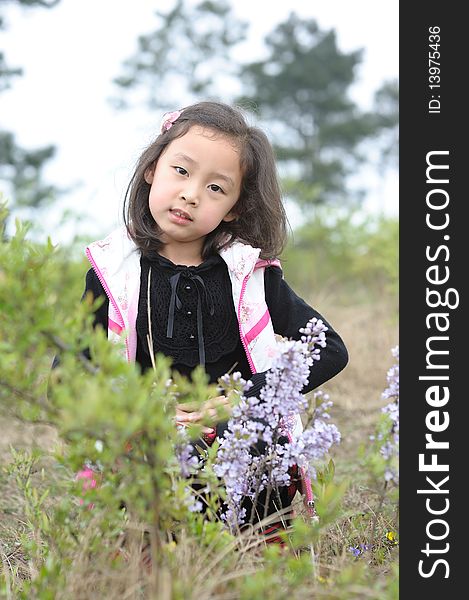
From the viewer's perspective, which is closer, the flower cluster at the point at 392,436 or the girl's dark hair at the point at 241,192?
the flower cluster at the point at 392,436

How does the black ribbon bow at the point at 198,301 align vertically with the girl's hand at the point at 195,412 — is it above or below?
above

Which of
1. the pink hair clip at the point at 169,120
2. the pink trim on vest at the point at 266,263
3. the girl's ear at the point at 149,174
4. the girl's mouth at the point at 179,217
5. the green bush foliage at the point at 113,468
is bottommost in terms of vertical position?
the green bush foliage at the point at 113,468

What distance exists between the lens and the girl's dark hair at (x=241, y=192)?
2664 mm

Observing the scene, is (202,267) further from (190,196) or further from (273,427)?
(273,427)

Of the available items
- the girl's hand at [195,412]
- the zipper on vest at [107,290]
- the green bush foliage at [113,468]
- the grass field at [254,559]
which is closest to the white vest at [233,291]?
the zipper on vest at [107,290]

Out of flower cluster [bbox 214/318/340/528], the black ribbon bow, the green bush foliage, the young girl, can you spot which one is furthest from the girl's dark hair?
the green bush foliage

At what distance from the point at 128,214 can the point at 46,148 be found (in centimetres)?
1386

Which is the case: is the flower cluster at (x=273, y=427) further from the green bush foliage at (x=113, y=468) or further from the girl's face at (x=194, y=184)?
the girl's face at (x=194, y=184)

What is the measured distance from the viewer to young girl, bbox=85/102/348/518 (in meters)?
2.54

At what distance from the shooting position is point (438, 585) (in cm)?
190

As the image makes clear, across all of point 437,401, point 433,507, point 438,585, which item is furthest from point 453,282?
point 438,585

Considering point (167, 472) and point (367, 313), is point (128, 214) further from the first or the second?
point (367, 313)

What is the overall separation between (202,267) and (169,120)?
0.56 meters


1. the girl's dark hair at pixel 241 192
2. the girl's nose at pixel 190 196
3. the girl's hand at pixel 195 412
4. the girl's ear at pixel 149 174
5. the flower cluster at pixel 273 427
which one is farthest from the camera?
the girl's ear at pixel 149 174
